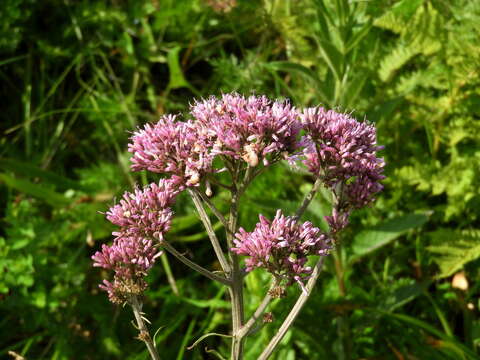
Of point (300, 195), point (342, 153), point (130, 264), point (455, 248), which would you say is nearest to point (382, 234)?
point (455, 248)

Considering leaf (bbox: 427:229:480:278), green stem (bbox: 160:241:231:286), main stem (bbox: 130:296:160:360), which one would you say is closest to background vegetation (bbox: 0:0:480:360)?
leaf (bbox: 427:229:480:278)

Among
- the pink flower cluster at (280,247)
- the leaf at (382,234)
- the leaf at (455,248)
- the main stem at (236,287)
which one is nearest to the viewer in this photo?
the pink flower cluster at (280,247)

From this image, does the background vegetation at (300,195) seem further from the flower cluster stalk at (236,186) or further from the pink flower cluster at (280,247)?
the pink flower cluster at (280,247)

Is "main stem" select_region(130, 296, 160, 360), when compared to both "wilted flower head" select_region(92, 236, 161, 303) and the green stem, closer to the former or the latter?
"wilted flower head" select_region(92, 236, 161, 303)

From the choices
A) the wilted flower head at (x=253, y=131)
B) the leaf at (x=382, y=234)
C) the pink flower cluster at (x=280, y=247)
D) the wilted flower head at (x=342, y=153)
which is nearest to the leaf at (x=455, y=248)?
the leaf at (x=382, y=234)

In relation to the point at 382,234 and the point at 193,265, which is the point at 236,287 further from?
the point at 382,234

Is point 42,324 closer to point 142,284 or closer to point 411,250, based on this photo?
point 142,284

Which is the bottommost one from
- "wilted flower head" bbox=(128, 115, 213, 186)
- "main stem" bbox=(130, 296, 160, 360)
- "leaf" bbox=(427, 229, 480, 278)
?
"main stem" bbox=(130, 296, 160, 360)
